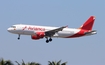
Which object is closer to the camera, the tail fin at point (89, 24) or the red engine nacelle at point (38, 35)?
the red engine nacelle at point (38, 35)

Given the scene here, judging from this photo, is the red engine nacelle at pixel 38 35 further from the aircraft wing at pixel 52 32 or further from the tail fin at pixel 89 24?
the tail fin at pixel 89 24

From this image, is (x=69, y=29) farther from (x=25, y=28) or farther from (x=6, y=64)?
(x=6, y=64)

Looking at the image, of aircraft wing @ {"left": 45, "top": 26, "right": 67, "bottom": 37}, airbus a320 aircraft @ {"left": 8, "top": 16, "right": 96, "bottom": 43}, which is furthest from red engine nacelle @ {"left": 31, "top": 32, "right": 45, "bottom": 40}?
aircraft wing @ {"left": 45, "top": 26, "right": 67, "bottom": 37}

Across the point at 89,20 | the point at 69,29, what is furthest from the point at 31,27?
the point at 89,20

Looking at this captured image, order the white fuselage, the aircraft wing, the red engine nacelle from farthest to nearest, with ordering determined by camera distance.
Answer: the aircraft wing < the red engine nacelle < the white fuselage

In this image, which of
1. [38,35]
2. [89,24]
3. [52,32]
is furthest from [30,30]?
[89,24]

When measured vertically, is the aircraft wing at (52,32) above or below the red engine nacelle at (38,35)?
above

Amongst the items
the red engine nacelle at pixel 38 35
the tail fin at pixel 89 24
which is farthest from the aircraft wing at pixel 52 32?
the tail fin at pixel 89 24

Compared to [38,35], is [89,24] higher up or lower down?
higher up

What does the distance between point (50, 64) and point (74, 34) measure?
131 feet

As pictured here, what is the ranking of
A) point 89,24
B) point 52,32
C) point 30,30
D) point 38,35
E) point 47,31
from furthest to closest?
point 89,24, point 52,32, point 47,31, point 30,30, point 38,35

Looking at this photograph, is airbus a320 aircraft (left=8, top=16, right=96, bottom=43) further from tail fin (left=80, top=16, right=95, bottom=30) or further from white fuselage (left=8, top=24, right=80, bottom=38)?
tail fin (left=80, top=16, right=95, bottom=30)

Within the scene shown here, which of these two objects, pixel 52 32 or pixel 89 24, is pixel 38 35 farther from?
pixel 89 24

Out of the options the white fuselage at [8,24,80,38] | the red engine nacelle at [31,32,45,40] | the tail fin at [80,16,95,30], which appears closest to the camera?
the white fuselage at [8,24,80,38]
